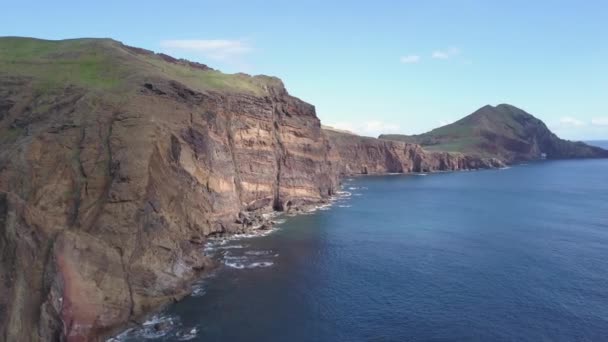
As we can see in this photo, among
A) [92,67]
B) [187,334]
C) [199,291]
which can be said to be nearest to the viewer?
[187,334]

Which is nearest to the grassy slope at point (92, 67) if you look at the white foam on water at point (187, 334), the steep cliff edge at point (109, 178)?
the steep cliff edge at point (109, 178)

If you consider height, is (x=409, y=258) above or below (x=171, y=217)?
below

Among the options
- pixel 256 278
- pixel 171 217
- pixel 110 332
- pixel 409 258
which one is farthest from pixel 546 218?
pixel 110 332

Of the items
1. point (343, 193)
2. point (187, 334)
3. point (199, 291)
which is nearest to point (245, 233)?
point (199, 291)

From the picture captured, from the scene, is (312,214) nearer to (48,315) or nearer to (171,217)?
(171,217)

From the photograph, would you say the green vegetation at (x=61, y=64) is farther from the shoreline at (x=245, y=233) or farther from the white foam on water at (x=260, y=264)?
the white foam on water at (x=260, y=264)

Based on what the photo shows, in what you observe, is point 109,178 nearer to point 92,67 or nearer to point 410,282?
point 92,67
